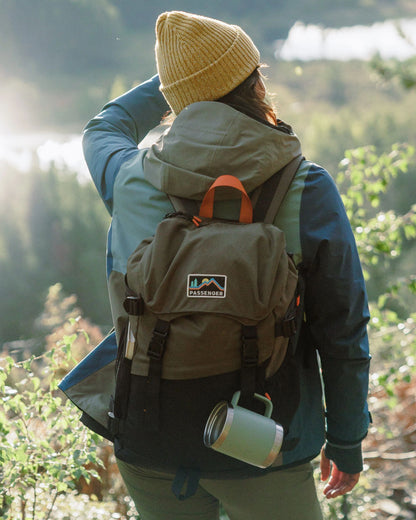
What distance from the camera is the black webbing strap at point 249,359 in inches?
41.4

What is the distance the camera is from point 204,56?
1.18 metres

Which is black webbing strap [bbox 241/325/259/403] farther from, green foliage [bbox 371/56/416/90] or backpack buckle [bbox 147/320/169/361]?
green foliage [bbox 371/56/416/90]

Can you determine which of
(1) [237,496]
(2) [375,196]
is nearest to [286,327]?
(1) [237,496]

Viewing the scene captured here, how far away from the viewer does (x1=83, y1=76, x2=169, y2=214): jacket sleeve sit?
131cm

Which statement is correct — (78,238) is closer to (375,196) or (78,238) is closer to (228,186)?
(375,196)

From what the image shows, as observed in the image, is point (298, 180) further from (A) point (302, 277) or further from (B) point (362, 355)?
(B) point (362, 355)

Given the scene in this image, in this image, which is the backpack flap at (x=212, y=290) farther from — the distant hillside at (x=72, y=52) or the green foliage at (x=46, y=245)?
the green foliage at (x=46, y=245)

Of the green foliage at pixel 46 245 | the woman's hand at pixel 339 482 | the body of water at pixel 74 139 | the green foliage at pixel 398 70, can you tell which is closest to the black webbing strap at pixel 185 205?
the woman's hand at pixel 339 482

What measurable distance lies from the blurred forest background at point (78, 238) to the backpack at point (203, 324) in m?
0.40

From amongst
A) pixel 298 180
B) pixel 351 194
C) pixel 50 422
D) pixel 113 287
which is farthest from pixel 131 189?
pixel 351 194

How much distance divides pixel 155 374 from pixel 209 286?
0.21 m

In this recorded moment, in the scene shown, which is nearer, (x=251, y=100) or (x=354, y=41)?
(x=251, y=100)

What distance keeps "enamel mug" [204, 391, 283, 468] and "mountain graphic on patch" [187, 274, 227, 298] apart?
20cm

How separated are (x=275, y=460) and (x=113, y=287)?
19.8 inches
